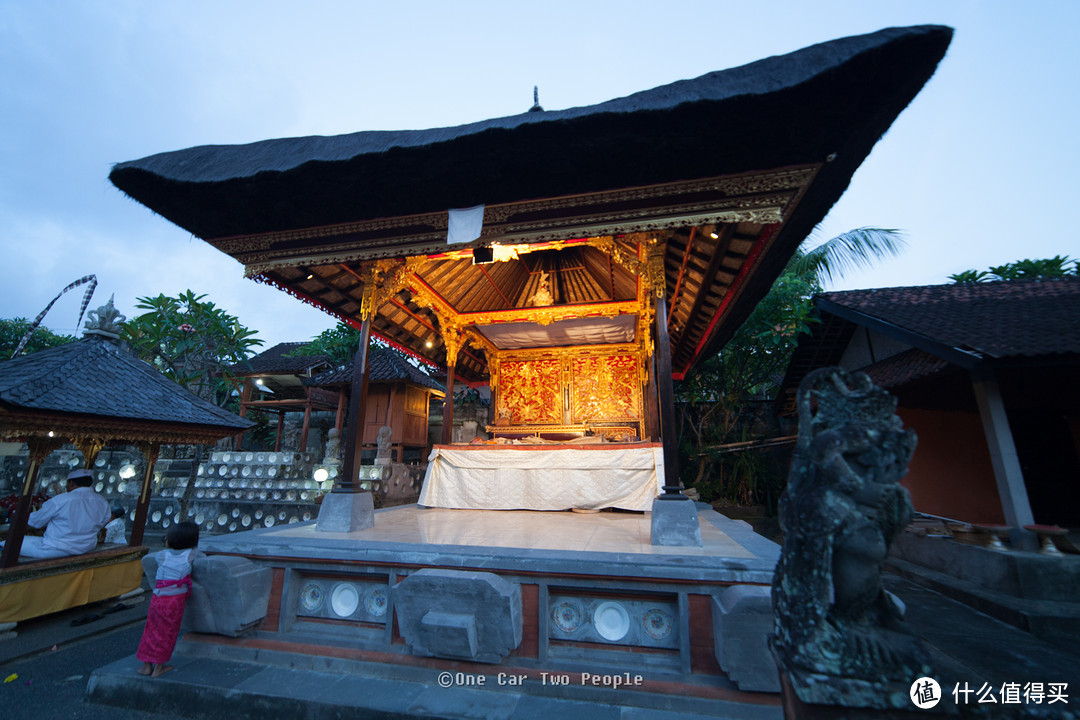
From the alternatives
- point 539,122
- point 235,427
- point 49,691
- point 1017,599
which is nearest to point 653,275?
point 539,122

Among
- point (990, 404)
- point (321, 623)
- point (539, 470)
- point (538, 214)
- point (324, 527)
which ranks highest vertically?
point (538, 214)

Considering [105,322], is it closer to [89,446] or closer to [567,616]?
[89,446]

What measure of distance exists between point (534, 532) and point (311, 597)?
6.84 ft

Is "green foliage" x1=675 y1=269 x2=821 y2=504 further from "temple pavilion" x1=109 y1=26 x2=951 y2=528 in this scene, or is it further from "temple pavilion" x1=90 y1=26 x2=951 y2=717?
"temple pavilion" x1=90 y1=26 x2=951 y2=717

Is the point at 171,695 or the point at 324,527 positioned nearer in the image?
the point at 171,695

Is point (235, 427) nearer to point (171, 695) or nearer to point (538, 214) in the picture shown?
point (171, 695)

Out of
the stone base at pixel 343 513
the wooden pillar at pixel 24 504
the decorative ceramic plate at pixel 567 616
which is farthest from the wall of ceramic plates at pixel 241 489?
the decorative ceramic plate at pixel 567 616

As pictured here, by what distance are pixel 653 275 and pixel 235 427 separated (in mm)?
6057

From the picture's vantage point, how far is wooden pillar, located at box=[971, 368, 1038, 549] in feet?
17.4

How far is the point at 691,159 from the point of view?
3.99 metres

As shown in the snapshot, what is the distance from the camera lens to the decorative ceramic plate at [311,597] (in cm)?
367

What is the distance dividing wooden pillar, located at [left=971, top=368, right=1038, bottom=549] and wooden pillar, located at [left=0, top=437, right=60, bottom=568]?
11.3 meters

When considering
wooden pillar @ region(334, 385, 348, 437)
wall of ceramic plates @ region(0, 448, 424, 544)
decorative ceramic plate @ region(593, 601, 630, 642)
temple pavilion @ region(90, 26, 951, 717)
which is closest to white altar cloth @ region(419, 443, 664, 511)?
temple pavilion @ region(90, 26, 951, 717)

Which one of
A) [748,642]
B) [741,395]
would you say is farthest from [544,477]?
[741,395]
